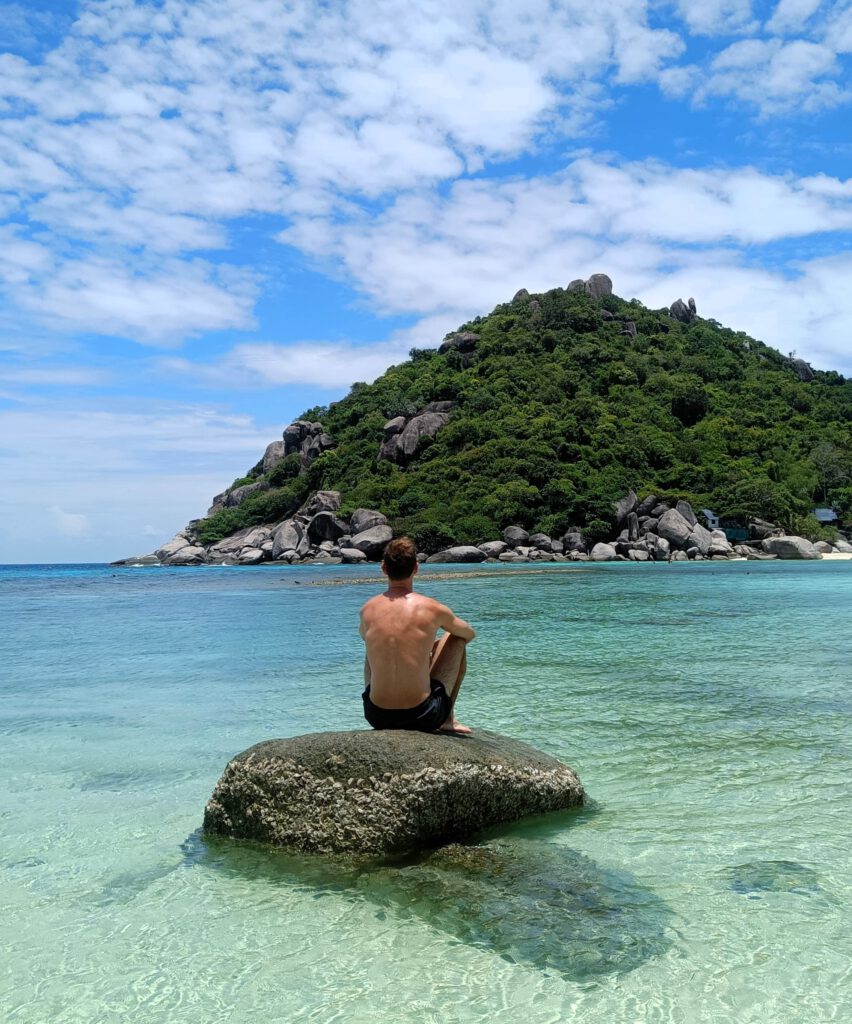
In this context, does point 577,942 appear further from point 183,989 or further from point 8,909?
point 8,909

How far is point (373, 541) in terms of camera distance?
66500mm

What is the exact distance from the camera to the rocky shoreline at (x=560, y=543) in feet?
201

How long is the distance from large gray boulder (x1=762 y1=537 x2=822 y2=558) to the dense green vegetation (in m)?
6.20

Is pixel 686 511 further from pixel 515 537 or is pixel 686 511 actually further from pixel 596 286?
pixel 596 286

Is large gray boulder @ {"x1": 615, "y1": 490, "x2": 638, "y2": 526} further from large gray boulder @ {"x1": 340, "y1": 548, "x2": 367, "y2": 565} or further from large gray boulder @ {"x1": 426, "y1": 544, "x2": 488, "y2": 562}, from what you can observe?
large gray boulder @ {"x1": 340, "y1": 548, "x2": 367, "y2": 565}

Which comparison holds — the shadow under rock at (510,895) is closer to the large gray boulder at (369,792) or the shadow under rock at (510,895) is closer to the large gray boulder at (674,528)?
the large gray boulder at (369,792)

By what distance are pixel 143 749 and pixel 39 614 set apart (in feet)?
66.1

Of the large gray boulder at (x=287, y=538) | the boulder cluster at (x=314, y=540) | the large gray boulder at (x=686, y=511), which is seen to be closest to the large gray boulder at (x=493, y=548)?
the boulder cluster at (x=314, y=540)

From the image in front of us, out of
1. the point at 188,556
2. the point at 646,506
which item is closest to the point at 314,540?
the point at 188,556

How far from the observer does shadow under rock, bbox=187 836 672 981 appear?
11.1 feet

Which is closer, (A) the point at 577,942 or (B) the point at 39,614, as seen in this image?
(A) the point at 577,942

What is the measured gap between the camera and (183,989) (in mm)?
3184

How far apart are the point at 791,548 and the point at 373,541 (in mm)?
33177

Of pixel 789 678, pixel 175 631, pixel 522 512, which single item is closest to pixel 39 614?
pixel 175 631
